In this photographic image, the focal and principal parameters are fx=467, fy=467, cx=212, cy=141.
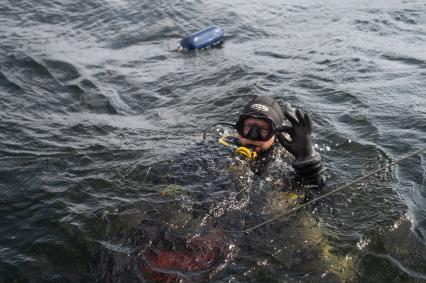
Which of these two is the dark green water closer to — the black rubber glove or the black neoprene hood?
the black rubber glove

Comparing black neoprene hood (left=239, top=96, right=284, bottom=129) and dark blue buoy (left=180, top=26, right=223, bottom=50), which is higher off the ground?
black neoprene hood (left=239, top=96, right=284, bottom=129)

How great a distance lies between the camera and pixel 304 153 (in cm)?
523

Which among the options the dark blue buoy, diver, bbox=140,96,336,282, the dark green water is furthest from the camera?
the dark blue buoy

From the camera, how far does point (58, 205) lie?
5262 mm

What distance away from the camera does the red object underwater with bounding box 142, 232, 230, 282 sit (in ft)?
13.8

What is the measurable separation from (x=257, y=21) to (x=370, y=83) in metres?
5.79

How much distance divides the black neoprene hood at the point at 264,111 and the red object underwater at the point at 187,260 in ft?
5.20

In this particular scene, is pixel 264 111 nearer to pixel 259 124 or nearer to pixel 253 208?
pixel 259 124

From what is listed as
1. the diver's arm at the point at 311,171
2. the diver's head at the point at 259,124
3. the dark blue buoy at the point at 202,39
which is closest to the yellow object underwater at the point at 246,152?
the diver's head at the point at 259,124

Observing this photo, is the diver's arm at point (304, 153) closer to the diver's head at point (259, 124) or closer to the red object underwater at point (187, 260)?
the diver's head at point (259, 124)

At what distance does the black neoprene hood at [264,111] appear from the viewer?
5.50 meters

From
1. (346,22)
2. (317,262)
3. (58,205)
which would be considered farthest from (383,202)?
(346,22)

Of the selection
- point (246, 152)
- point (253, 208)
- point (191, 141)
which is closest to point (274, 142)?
point (246, 152)

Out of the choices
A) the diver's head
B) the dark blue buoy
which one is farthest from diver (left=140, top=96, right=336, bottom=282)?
the dark blue buoy
